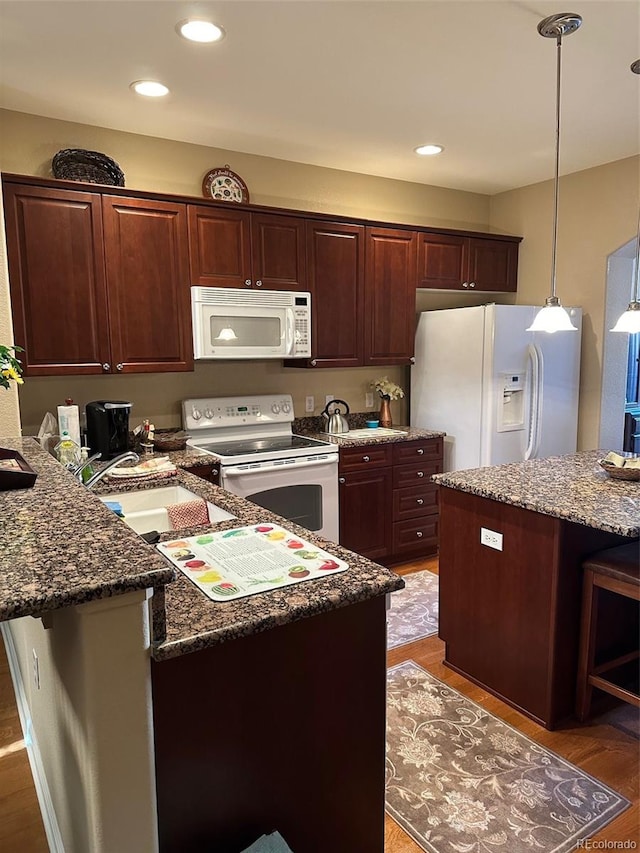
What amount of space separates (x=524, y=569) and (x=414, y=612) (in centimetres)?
115

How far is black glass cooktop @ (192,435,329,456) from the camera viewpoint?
338cm

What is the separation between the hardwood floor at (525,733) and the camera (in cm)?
175

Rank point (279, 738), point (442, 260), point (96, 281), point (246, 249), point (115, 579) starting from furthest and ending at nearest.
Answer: point (442, 260) → point (246, 249) → point (96, 281) → point (279, 738) → point (115, 579)

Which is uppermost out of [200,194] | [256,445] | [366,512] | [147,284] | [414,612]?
[200,194]

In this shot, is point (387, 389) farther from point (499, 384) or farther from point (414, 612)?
point (414, 612)

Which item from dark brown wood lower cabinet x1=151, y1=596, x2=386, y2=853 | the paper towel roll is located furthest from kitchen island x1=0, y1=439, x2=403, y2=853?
the paper towel roll

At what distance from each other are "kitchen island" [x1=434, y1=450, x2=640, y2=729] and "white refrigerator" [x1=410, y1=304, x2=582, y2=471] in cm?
119

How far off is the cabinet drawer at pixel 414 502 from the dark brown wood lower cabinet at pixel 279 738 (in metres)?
2.49

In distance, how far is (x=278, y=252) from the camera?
3.50m

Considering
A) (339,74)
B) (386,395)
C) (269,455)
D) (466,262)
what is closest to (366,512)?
(269,455)

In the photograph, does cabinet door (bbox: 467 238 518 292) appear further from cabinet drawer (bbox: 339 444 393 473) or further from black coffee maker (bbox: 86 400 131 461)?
black coffee maker (bbox: 86 400 131 461)

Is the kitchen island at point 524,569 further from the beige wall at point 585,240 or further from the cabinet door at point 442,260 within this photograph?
the cabinet door at point 442,260

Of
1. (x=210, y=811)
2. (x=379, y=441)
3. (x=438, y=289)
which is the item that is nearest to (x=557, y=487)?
(x=379, y=441)

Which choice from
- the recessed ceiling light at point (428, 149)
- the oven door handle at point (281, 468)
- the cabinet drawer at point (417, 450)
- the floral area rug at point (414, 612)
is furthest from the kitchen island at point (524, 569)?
the recessed ceiling light at point (428, 149)
